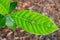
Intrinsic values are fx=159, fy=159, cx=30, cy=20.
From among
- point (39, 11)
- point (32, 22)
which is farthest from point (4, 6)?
point (39, 11)

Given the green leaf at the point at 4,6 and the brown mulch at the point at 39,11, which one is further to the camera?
the brown mulch at the point at 39,11

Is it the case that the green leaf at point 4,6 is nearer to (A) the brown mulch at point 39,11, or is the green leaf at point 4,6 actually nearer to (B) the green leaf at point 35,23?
(B) the green leaf at point 35,23

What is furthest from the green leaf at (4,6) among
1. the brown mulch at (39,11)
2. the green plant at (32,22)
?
the brown mulch at (39,11)

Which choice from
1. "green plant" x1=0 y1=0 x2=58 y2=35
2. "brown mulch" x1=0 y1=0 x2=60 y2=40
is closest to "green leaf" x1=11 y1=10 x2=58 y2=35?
"green plant" x1=0 y1=0 x2=58 y2=35

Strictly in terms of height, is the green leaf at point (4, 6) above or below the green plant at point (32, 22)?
above

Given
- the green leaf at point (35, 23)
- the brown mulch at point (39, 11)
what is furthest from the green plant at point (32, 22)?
the brown mulch at point (39, 11)

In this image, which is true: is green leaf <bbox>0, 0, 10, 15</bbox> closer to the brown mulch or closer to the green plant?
the green plant

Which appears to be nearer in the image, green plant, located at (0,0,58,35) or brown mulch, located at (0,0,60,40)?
green plant, located at (0,0,58,35)

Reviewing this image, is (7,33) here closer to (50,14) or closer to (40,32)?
(50,14)
